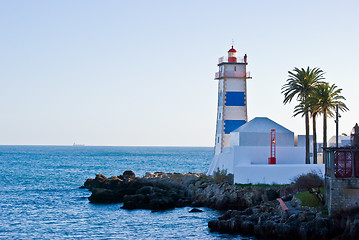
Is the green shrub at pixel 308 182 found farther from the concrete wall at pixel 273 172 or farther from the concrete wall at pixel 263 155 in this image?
the concrete wall at pixel 263 155

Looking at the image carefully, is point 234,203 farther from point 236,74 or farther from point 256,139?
point 236,74

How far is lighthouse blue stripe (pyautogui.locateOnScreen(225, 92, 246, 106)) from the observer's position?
55000 mm

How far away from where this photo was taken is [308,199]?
36094mm

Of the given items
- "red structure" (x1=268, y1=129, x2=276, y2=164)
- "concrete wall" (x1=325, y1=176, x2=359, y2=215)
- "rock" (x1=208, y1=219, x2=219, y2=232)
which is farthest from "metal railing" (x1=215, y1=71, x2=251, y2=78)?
"concrete wall" (x1=325, y1=176, x2=359, y2=215)

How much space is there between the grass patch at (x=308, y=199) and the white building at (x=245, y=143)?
20.0ft

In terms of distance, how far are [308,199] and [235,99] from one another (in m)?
20.3

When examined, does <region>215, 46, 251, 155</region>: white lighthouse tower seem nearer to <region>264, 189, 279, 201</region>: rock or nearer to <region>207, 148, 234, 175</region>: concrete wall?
<region>207, 148, 234, 175</region>: concrete wall

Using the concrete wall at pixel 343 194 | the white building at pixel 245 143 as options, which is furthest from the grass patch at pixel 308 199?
the white building at pixel 245 143

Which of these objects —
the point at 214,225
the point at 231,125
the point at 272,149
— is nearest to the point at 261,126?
the point at 272,149

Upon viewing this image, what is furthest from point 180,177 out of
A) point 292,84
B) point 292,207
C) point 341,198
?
point 341,198

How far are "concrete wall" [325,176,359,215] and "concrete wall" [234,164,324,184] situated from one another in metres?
11.3

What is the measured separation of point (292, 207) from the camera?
116 ft

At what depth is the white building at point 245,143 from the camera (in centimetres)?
4431

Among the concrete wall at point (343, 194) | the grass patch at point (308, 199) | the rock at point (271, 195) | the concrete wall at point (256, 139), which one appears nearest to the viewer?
the concrete wall at point (343, 194)
